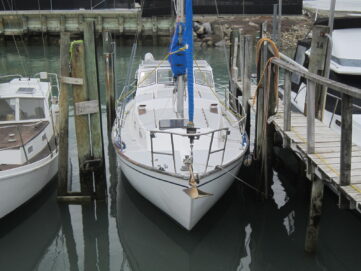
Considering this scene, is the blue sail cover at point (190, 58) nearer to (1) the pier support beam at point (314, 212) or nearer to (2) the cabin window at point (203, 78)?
(1) the pier support beam at point (314, 212)

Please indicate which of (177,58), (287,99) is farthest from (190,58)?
(287,99)

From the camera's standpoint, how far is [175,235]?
8.43 m

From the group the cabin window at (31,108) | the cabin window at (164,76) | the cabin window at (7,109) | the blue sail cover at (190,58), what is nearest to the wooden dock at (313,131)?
the blue sail cover at (190,58)

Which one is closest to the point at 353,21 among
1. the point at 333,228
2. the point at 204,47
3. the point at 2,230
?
the point at 333,228

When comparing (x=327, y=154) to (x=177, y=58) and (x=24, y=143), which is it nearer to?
(x=177, y=58)

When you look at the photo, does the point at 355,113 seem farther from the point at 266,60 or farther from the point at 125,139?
the point at 125,139

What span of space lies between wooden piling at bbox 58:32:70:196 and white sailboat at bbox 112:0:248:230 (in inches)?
43.1

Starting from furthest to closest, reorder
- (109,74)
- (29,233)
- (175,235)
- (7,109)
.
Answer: (109,74)
(7,109)
(29,233)
(175,235)

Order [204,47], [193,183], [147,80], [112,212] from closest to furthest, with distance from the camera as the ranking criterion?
[193,183], [112,212], [147,80], [204,47]

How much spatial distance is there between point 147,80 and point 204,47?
21460mm

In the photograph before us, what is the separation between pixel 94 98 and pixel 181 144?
1969 millimetres

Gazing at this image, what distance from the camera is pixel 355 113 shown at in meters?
8.76

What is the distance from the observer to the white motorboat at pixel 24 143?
822 centimetres

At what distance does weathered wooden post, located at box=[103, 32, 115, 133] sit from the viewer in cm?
1294
